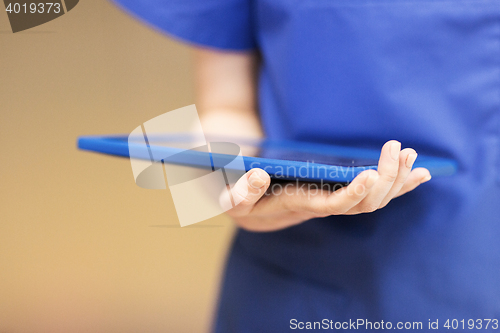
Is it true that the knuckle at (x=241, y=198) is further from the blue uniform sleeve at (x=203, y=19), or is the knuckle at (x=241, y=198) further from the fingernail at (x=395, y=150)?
the blue uniform sleeve at (x=203, y=19)

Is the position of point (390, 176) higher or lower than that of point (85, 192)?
higher

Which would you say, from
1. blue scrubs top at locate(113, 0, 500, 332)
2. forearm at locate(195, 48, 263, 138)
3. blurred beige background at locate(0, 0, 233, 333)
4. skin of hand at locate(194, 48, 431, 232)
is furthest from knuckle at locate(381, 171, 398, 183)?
blurred beige background at locate(0, 0, 233, 333)

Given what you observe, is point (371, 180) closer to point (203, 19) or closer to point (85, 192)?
point (203, 19)

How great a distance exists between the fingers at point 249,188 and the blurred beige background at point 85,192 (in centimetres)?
75

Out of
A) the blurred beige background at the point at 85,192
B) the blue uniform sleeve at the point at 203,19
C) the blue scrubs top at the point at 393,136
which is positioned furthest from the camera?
the blurred beige background at the point at 85,192

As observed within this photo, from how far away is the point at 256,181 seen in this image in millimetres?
226

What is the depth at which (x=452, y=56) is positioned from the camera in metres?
0.33

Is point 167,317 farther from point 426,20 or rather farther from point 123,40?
point 426,20

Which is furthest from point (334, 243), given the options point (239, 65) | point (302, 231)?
point (239, 65)

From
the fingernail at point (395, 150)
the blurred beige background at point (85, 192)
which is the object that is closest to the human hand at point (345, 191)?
the fingernail at point (395, 150)

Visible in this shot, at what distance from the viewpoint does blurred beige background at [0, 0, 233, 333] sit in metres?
0.98

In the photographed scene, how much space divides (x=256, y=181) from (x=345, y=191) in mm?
60

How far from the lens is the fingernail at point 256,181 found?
8.8 inches

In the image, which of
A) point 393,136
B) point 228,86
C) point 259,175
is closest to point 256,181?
point 259,175
